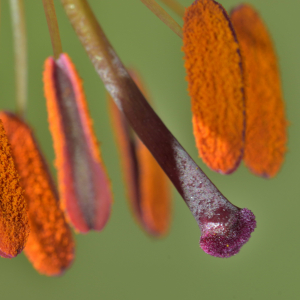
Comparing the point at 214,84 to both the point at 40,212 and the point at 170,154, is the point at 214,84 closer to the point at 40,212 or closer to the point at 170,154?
the point at 170,154

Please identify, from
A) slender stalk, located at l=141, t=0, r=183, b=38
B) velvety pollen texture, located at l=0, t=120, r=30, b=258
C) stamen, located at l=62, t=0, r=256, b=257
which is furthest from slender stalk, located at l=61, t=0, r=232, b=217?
velvety pollen texture, located at l=0, t=120, r=30, b=258

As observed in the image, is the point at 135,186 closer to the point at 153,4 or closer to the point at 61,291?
the point at 61,291

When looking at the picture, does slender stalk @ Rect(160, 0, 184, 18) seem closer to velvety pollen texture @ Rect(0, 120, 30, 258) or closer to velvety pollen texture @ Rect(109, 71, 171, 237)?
velvety pollen texture @ Rect(109, 71, 171, 237)

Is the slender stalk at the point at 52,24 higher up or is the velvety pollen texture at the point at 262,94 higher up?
the slender stalk at the point at 52,24

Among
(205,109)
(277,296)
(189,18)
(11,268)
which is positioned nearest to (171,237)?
(277,296)

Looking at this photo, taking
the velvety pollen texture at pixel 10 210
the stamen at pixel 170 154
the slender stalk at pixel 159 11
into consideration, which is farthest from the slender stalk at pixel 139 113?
the velvety pollen texture at pixel 10 210

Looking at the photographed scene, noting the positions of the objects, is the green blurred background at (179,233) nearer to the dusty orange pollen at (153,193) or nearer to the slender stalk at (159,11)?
the dusty orange pollen at (153,193)
